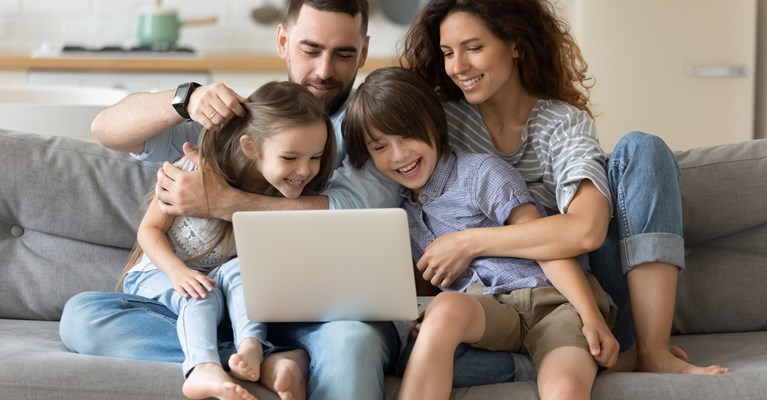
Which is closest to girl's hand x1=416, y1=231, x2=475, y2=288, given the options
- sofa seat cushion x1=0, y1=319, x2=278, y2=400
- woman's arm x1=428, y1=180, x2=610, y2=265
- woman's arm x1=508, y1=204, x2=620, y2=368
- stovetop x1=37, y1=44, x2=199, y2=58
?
woman's arm x1=428, y1=180, x2=610, y2=265

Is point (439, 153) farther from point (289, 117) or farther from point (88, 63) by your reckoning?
point (88, 63)

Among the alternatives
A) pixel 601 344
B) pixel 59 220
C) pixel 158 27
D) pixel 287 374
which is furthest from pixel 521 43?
pixel 158 27

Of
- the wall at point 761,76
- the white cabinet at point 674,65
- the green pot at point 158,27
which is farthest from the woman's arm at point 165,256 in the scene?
the wall at point 761,76

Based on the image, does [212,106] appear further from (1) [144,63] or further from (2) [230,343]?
(1) [144,63]

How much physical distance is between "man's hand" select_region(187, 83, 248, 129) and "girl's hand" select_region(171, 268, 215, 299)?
1.01 ft

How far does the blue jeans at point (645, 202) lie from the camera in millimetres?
2016

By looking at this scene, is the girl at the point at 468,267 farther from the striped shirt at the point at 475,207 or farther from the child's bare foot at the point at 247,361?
the child's bare foot at the point at 247,361

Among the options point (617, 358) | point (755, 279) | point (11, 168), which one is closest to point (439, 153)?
point (617, 358)

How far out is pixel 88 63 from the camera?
4598 mm

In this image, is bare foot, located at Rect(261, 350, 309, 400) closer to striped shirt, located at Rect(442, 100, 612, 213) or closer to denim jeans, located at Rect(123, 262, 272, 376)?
denim jeans, located at Rect(123, 262, 272, 376)

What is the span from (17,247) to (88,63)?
2374 millimetres

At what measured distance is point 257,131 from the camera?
210cm

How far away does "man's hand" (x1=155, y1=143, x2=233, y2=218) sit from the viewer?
6.86 ft

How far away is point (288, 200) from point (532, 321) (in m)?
0.54
